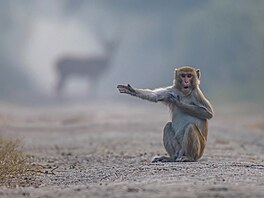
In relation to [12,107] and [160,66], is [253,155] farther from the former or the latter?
[160,66]

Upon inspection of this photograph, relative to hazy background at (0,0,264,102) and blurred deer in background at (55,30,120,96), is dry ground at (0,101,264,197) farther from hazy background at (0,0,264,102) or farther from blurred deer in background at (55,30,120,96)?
hazy background at (0,0,264,102)

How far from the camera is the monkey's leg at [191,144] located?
38.7 feet

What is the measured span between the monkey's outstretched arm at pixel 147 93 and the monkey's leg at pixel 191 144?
1.90 feet

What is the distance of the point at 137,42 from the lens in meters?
54.7

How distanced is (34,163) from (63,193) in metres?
4.68

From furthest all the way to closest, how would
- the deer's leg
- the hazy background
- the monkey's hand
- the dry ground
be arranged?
the hazy background < the deer's leg < the monkey's hand < the dry ground

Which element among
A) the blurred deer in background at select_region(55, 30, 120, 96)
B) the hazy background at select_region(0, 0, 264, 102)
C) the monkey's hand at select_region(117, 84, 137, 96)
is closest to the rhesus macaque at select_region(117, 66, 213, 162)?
the monkey's hand at select_region(117, 84, 137, 96)

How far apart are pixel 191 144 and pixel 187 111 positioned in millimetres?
489

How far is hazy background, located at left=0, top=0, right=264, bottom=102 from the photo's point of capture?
147 ft

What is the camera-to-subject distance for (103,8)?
5566 cm

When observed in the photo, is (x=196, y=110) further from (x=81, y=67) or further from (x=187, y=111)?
(x=81, y=67)

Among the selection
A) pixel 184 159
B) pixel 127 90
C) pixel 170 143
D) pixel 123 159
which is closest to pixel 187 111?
pixel 170 143

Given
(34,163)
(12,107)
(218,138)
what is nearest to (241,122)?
(218,138)

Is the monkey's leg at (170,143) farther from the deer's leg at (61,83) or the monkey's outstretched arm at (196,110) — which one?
the deer's leg at (61,83)
